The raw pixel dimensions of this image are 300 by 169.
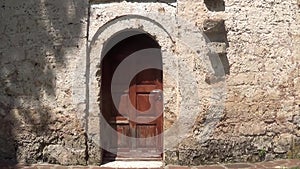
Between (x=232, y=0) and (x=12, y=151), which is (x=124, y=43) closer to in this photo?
(x=232, y=0)

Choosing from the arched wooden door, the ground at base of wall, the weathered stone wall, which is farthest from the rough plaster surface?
the arched wooden door

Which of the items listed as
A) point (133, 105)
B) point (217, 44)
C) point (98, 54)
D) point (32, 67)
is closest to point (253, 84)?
point (217, 44)

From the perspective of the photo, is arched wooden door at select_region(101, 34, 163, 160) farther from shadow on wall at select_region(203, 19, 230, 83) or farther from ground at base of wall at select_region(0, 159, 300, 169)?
shadow on wall at select_region(203, 19, 230, 83)

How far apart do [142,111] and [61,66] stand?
141cm

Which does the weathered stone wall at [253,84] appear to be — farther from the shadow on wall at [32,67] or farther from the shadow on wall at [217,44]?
the shadow on wall at [32,67]

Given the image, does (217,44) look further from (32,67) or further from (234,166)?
(32,67)

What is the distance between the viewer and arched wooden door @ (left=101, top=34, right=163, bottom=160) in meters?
5.70

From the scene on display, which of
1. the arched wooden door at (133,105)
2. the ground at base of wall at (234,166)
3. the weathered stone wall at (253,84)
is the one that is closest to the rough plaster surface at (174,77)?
the weathered stone wall at (253,84)

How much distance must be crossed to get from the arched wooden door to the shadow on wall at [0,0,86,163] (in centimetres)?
74

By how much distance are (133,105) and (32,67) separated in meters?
1.62

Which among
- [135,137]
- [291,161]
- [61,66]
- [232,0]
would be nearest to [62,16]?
[61,66]

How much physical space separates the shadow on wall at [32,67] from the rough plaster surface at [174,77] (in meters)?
0.01

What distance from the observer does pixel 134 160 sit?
18.3ft

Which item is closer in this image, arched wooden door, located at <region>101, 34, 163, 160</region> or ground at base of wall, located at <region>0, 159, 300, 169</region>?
ground at base of wall, located at <region>0, 159, 300, 169</region>
